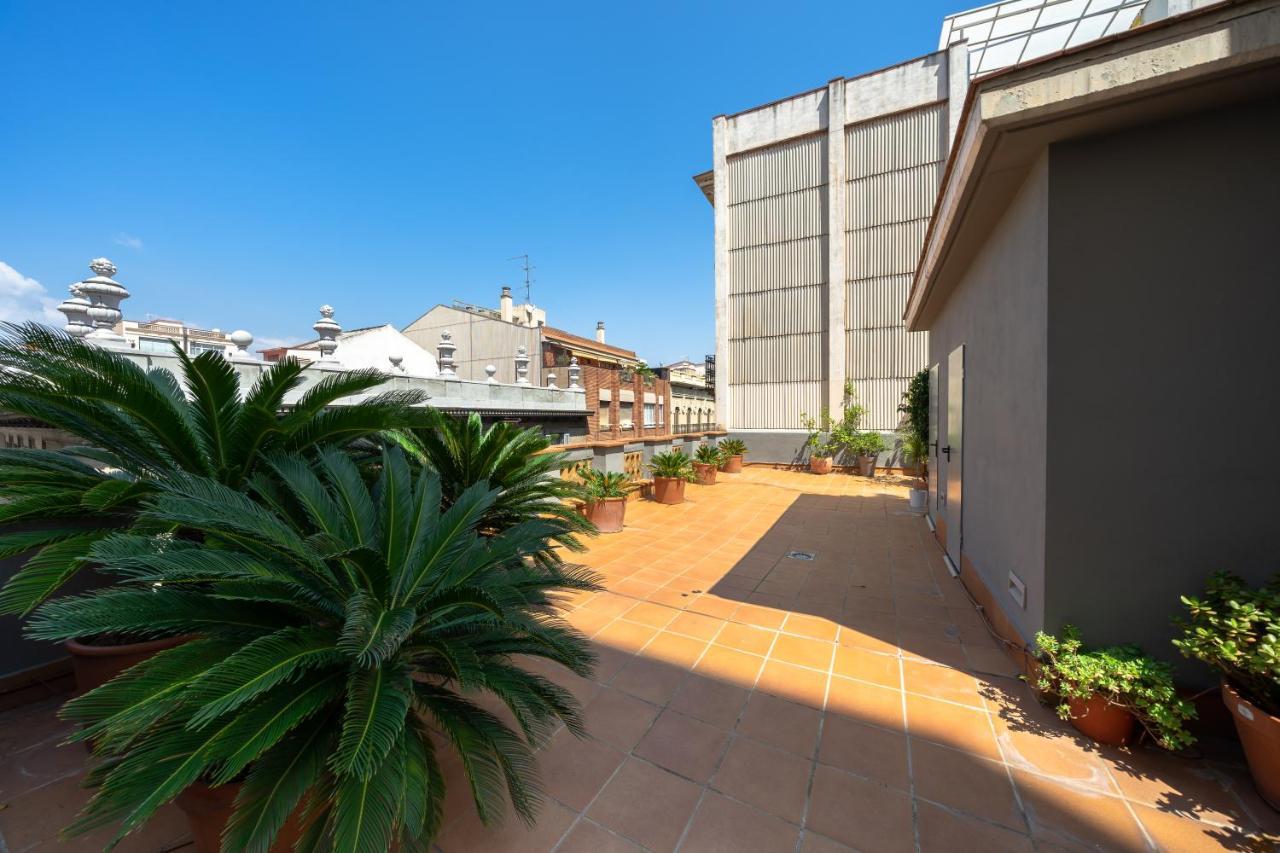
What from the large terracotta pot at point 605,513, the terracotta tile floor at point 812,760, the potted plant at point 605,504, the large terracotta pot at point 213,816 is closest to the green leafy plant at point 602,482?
the potted plant at point 605,504

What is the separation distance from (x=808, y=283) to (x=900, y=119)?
465cm

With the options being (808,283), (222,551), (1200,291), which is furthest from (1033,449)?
(808,283)

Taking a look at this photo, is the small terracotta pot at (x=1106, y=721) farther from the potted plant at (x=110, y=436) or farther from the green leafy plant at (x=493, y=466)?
the potted plant at (x=110, y=436)

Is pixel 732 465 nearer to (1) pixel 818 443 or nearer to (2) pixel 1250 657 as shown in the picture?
(1) pixel 818 443

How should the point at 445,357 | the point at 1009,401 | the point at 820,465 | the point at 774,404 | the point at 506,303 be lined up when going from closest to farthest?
the point at 1009,401
the point at 445,357
the point at 820,465
the point at 774,404
the point at 506,303

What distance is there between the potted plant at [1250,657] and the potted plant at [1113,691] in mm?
176

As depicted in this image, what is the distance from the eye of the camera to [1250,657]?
6.23 ft

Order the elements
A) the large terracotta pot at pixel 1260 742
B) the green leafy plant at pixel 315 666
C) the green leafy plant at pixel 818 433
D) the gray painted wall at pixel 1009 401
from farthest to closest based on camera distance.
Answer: the green leafy plant at pixel 818 433, the gray painted wall at pixel 1009 401, the large terracotta pot at pixel 1260 742, the green leafy plant at pixel 315 666

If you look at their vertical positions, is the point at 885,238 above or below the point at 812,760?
above

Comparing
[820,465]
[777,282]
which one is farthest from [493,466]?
[777,282]

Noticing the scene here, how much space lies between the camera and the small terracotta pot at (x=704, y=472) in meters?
10.5

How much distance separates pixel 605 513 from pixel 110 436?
4.84 meters

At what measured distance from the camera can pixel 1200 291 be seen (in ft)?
7.48

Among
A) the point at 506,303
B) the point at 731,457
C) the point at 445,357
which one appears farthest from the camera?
the point at 506,303
